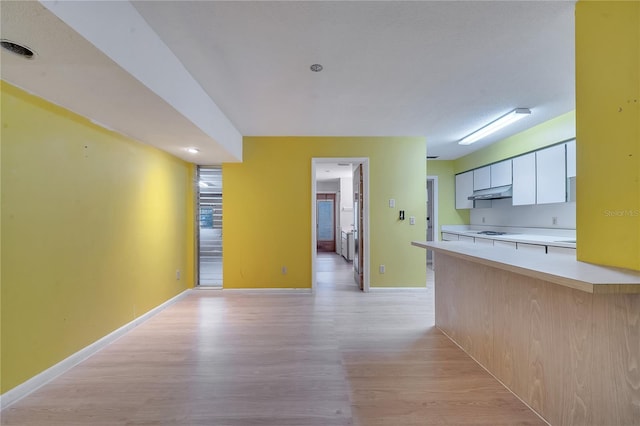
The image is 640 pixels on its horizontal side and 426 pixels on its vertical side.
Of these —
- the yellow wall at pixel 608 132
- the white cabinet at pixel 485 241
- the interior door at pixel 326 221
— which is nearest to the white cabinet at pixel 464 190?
the white cabinet at pixel 485 241

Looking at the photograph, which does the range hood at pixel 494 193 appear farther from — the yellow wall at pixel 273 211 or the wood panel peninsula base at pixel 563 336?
the wood panel peninsula base at pixel 563 336

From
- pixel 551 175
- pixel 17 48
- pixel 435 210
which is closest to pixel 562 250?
pixel 551 175

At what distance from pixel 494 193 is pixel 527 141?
2.94ft

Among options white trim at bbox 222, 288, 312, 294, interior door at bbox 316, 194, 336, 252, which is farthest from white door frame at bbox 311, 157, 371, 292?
interior door at bbox 316, 194, 336, 252

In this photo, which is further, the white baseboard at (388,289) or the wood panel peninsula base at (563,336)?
the white baseboard at (388,289)

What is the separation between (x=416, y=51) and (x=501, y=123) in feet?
6.79

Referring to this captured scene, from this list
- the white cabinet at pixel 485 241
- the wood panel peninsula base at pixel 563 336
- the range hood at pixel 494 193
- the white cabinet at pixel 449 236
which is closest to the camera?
the wood panel peninsula base at pixel 563 336

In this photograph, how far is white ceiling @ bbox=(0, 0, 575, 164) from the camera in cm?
140

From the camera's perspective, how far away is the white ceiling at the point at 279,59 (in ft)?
4.59

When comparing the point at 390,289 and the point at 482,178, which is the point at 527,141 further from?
the point at 390,289

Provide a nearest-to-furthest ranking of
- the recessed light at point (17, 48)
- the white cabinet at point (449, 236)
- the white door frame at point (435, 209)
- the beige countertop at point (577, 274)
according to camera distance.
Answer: the beige countertop at point (577, 274)
the recessed light at point (17, 48)
the white cabinet at point (449, 236)
the white door frame at point (435, 209)

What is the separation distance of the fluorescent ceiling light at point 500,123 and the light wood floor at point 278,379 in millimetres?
2549

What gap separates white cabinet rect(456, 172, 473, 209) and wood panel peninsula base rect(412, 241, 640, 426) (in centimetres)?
354

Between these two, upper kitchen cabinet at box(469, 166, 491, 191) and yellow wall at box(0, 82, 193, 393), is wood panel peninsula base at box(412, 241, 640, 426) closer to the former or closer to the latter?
yellow wall at box(0, 82, 193, 393)
